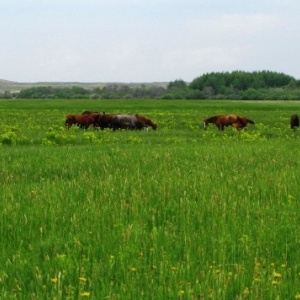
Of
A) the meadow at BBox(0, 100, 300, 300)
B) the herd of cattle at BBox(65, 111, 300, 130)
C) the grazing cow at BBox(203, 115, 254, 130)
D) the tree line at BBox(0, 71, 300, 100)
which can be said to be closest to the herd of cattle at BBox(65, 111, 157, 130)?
the herd of cattle at BBox(65, 111, 300, 130)

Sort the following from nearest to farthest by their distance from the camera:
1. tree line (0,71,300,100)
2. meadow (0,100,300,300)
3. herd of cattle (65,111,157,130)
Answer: meadow (0,100,300,300), herd of cattle (65,111,157,130), tree line (0,71,300,100)

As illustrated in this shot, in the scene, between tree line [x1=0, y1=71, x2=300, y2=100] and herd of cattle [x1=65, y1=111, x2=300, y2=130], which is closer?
herd of cattle [x1=65, y1=111, x2=300, y2=130]

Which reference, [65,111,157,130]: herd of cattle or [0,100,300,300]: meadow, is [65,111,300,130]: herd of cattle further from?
[0,100,300,300]: meadow

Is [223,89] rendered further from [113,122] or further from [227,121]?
[113,122]

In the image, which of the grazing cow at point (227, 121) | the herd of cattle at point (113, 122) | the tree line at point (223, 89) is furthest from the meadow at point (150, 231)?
the tree line at point (223, 89)

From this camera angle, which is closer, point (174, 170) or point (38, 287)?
point (38, 287)

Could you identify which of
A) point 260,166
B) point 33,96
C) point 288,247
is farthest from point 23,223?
point 33,96

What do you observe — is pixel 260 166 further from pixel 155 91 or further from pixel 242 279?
pixel 155 91

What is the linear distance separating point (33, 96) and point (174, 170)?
15181cm

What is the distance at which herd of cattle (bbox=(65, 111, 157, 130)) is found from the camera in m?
31.9

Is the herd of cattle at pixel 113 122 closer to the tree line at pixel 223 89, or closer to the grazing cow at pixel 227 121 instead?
the grazing cow at pixel 227 121

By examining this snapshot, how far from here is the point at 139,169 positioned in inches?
527

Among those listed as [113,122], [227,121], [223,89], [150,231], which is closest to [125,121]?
[113,122]

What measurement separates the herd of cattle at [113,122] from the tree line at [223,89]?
318ft
